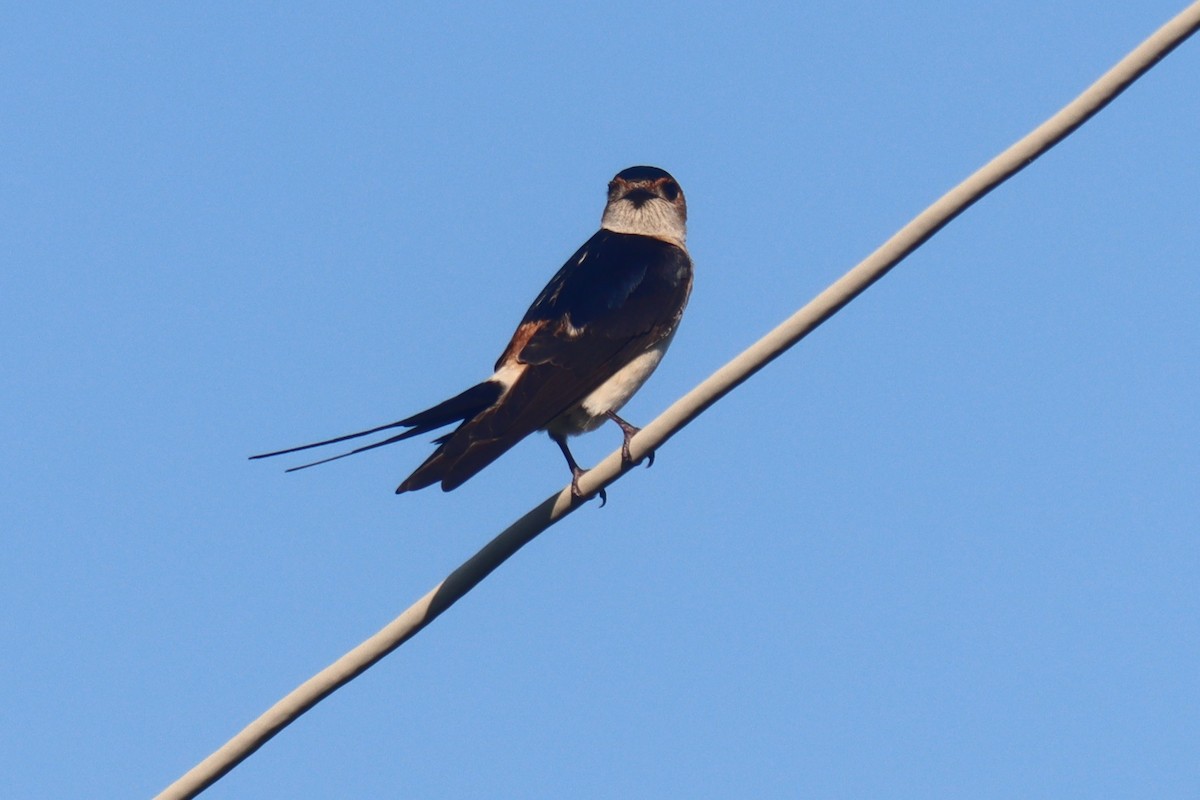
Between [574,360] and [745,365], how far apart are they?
2295 mm

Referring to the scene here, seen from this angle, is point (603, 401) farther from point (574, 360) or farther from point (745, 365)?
point (745, 365)

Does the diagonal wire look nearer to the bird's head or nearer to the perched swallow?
the perched swallow

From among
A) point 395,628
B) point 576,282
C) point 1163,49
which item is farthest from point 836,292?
point 576,282

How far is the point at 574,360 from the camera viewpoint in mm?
5715

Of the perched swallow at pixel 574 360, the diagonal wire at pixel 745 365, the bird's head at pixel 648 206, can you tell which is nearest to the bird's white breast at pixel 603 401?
the perched swallow at pixel 574 360

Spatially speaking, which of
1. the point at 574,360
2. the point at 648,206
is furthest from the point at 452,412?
the point at 648,206

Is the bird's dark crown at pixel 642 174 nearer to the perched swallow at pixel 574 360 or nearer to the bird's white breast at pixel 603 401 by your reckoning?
the perched swallow at pixel 574 360

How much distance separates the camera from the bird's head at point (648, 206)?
7.51 metres

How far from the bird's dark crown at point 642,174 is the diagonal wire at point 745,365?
13.3 ft

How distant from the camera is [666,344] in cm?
620

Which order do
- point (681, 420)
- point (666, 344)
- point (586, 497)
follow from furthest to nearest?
1. point (666, 344)
2. point (586, 497)
3. point (681, 420)

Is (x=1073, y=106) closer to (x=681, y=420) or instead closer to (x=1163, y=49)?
(x=1163, y=49)

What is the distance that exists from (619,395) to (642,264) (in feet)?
2.59

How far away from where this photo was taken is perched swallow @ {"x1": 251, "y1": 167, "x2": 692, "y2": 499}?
16.5 feet
